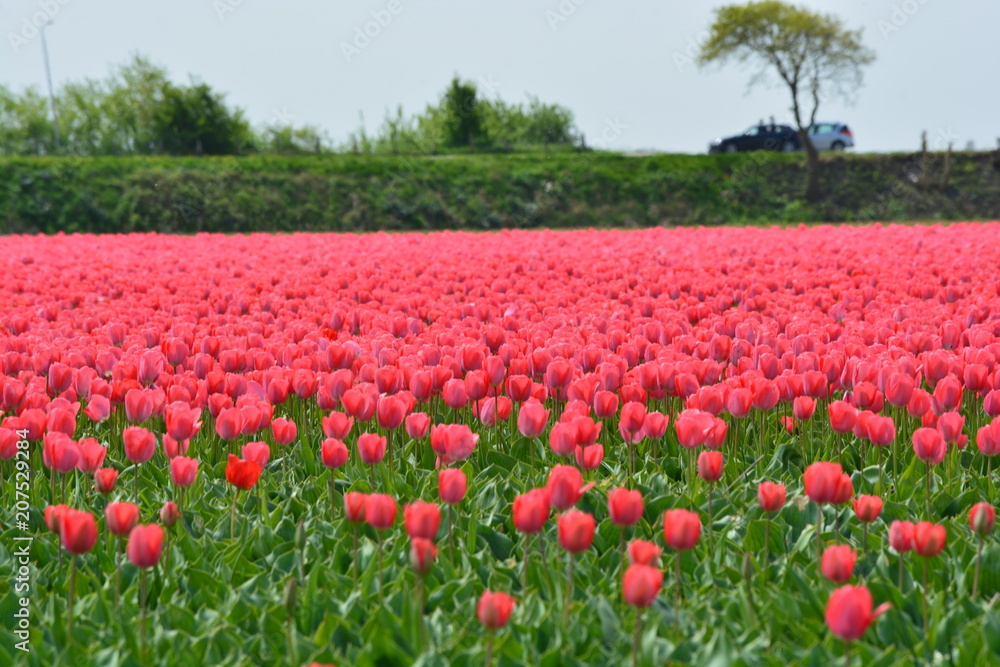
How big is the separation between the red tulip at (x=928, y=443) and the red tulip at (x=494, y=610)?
1.65 meters

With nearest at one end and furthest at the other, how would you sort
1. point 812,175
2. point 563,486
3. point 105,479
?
1. point 563,486
2. point 105,479
3. point 812,175

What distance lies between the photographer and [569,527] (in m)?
2.09

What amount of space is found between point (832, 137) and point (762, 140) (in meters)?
3.51

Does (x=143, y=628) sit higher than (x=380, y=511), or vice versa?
(x=380, y=511)

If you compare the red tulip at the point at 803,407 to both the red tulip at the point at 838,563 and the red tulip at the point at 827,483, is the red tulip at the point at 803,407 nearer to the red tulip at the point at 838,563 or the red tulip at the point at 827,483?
the red tulip at the point at 827,483

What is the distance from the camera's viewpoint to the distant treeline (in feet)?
132

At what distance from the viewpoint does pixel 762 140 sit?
136 ft

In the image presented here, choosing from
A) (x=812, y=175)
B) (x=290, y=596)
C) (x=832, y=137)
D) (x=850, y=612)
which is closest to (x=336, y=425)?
(x=290, y=596)

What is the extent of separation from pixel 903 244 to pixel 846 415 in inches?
348

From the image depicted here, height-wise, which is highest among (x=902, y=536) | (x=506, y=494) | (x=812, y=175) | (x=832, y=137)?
(x=832, y=137)

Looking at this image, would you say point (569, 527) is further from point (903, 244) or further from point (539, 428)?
point (903, 244)

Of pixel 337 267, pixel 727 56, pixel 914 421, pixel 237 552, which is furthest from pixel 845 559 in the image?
pixel 727 56

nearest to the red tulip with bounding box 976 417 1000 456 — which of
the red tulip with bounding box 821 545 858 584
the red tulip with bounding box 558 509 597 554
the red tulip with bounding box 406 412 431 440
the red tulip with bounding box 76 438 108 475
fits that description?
the red tulip with bounding box 821 545 858 584

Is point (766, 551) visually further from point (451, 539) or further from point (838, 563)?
point (451, 539)
